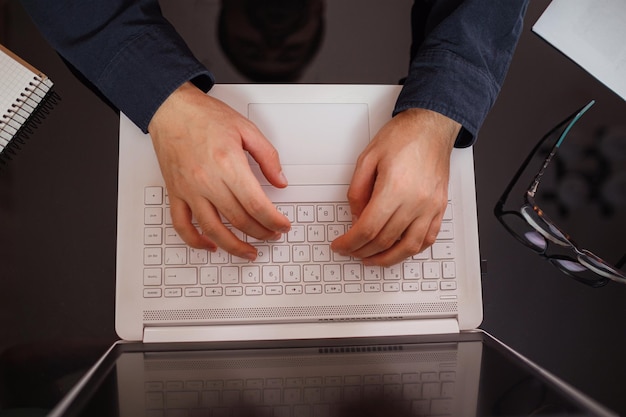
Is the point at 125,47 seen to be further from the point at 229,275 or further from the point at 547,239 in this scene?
the point at 547,239

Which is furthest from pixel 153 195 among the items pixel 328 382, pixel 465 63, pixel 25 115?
pixel 465 63

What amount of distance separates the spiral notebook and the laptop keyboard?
0.71 feet

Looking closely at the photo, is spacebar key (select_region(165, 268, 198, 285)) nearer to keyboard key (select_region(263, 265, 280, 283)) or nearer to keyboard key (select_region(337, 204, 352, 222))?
keyboard key (select_region(263, 265, 280, 283))

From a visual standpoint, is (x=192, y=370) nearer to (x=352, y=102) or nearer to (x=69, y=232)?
(x=69, y=232)

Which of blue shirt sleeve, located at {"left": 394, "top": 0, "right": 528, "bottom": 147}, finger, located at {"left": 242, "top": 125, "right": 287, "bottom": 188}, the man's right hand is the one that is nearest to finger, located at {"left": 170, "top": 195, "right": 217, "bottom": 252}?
the man's right hand

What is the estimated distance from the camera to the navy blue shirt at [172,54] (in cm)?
62

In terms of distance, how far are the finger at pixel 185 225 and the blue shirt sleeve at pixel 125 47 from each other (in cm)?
12

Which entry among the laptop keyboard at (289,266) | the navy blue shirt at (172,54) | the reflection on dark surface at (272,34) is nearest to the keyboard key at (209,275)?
the laptop keyboard at (289,266)

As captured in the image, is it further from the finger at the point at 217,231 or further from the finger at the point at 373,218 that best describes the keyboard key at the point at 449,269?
the finger at the point at 217,231

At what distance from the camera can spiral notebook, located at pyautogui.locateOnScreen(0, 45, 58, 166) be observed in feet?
2.17

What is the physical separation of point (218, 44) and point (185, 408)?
534 millimetres

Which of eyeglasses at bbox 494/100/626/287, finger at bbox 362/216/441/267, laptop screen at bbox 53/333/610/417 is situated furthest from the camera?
eyeglasses at bbox 494/100/626/287

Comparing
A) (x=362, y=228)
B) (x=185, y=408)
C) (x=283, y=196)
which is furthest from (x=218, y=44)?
(x=185, y=408)

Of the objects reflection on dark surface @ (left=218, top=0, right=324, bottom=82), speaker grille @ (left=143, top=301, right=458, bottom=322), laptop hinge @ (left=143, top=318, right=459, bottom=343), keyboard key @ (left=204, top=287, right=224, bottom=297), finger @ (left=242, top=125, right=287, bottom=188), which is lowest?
laptop hinge @ (left=143, top=318, right=459, bottom=343)
